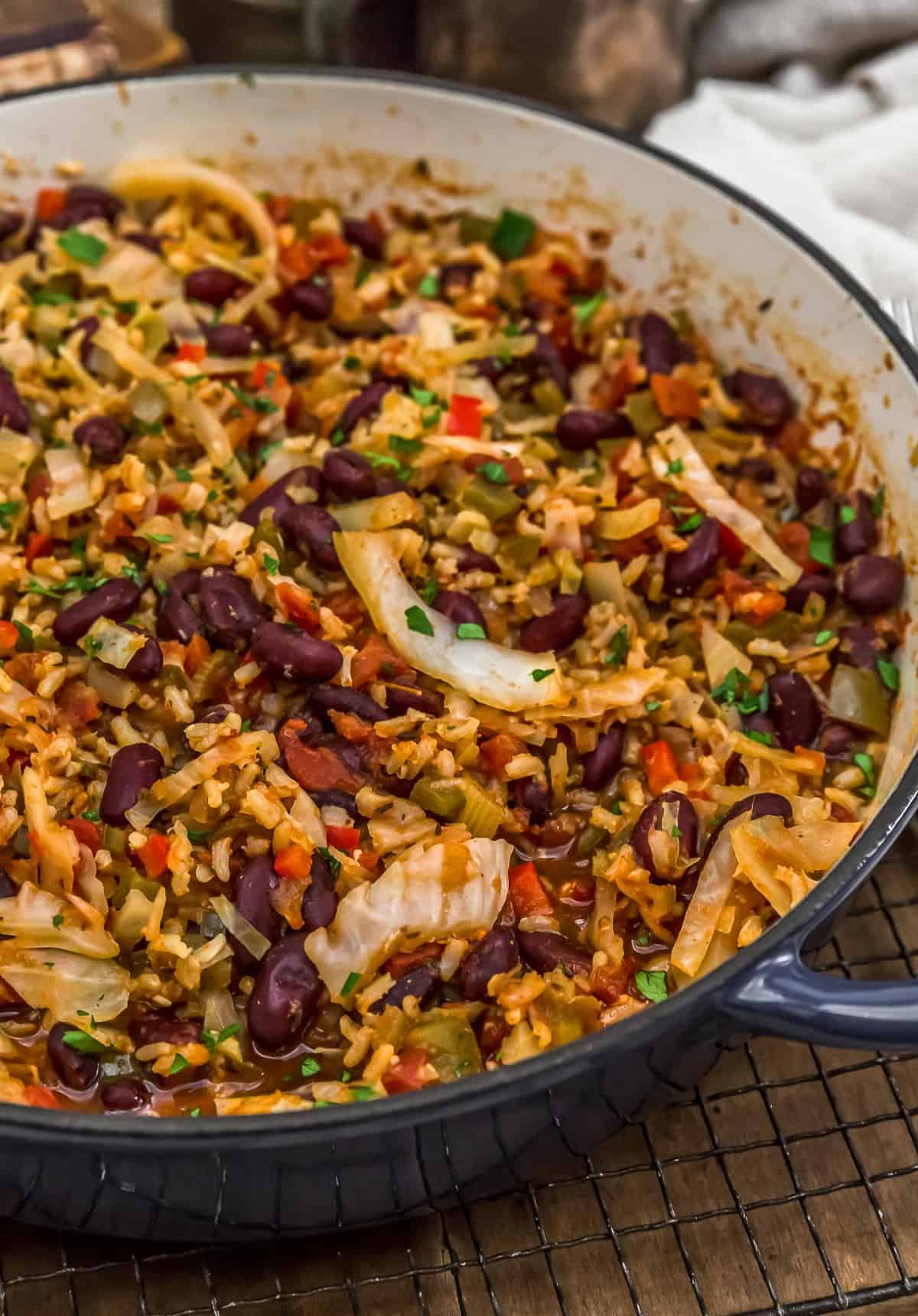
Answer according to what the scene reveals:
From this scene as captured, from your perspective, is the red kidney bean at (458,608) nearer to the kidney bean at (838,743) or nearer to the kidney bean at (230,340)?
the kidney bean at (838,743)

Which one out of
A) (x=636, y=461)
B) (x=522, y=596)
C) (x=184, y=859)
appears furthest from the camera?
(x=636, y=461)

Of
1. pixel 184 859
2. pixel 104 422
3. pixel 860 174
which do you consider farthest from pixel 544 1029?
pixel 860 174

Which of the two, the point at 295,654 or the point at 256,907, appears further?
the point at 295,654

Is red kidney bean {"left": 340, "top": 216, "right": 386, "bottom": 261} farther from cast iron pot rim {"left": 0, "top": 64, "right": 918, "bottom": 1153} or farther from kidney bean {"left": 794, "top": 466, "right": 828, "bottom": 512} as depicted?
cast iron pot rim {"left": 0, "top": 64, "right": 918, "bottom": 1153}

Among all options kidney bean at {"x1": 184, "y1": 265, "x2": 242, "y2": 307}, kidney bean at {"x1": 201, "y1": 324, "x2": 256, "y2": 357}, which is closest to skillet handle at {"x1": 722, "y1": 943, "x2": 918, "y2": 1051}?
kidney bean at {"x1": 201, "y1": 324, "x2": 256, "y2": 357}

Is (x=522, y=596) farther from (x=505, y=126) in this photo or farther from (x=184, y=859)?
(x=505, y=126)

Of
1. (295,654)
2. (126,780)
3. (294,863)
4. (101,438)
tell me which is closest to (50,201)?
(101,438)

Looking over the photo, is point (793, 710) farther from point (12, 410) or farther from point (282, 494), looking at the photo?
point (12, 410)
